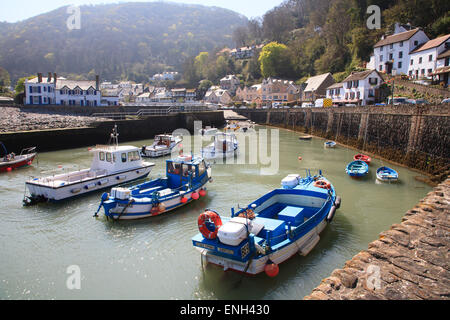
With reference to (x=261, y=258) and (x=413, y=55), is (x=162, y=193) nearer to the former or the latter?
(x=261, y=258)

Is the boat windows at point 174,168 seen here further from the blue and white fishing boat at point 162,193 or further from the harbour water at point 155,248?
the harbour water at point 155,248

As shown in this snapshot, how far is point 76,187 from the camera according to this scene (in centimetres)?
1716

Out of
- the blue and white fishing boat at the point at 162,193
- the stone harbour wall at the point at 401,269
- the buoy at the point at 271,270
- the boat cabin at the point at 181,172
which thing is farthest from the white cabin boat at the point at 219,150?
the stone harbour wall at the point at 401,269

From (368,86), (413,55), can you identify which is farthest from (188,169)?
(413,55)

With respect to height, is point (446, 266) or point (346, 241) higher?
point (446, 266)

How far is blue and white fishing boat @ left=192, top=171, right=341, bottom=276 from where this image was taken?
29.0 ft

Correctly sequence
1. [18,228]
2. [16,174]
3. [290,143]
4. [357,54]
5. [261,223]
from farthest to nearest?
[357,54] → [290,143] → [16,174] → [18,228] → [261,223]

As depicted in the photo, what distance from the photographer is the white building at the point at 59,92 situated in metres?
53.1

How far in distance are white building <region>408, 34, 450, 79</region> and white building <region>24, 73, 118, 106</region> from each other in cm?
5587

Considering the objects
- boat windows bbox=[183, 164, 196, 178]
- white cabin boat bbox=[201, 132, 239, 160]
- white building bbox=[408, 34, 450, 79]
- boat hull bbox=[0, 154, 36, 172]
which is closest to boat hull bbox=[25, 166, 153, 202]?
boat windows bbox=[183, 164, 196, 178]

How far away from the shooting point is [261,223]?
1064 cm
